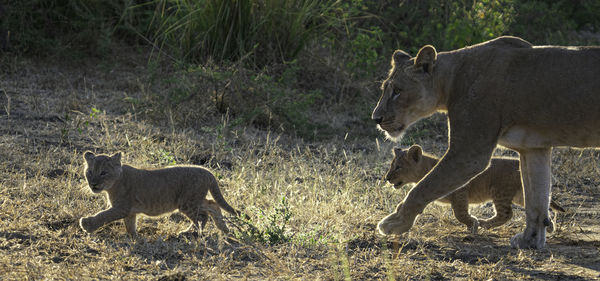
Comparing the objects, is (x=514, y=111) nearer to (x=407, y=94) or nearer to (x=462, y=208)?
(x=407, y=94)

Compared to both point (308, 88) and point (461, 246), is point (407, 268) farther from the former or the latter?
point (308, 88)

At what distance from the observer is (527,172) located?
5.63 m

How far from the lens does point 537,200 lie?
557 centimetres

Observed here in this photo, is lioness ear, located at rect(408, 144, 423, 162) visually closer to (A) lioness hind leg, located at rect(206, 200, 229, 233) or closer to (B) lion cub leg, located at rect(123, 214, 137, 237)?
(A) lioness hind leg, located at rect(206, 200, 229, 233)

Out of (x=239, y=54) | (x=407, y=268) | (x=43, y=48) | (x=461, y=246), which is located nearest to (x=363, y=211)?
(x=461, y=246)

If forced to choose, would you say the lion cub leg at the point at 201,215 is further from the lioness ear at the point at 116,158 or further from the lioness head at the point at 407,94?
the lioness head at the point at 407,94

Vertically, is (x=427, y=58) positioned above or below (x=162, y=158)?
above

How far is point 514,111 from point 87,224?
10.0ft

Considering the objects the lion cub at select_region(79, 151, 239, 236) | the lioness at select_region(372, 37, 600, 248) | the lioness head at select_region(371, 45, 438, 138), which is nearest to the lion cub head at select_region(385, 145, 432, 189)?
the lioness head at select_region(371, 45, 438, 138)

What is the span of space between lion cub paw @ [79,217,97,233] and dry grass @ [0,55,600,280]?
0.07 metres

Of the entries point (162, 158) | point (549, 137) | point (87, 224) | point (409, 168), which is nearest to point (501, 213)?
point (409, 168)

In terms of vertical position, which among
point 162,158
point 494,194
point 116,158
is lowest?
point 162,158

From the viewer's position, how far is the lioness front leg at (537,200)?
18.2 feet

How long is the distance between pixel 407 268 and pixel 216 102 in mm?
5451
